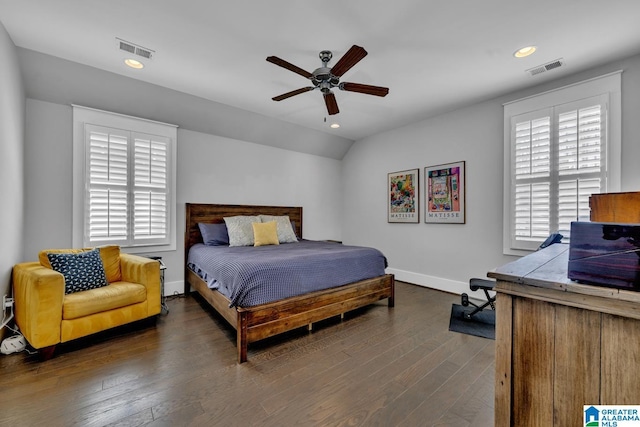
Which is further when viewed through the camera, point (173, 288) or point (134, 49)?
point (173, 288)

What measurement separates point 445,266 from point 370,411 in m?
3.08

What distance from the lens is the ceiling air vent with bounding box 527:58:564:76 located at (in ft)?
9.22

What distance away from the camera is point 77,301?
2.34 meters

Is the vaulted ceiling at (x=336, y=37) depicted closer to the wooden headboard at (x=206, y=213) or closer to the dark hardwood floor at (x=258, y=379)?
the wooden headboard at (x=206, y=213)

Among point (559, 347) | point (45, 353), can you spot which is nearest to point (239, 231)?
point (45, 353)

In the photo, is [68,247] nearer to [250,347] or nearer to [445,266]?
[250,347]

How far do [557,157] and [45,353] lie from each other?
17.7 feet

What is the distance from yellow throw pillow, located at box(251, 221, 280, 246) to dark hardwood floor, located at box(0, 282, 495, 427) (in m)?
1.38

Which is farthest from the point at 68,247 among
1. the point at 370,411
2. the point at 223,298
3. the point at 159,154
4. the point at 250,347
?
the point at 370,411

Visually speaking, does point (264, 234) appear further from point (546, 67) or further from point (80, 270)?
point (546, 67)

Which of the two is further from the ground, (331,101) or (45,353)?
(331,101)

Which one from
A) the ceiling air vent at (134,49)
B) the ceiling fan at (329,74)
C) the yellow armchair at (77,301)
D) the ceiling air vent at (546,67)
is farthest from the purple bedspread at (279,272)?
the ceiling air vent at (546,67)

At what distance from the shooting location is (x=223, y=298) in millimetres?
2564

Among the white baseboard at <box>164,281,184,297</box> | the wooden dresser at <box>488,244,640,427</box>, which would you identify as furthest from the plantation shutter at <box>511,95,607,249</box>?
the white baseboard at <box>164,281,184,297</box>
